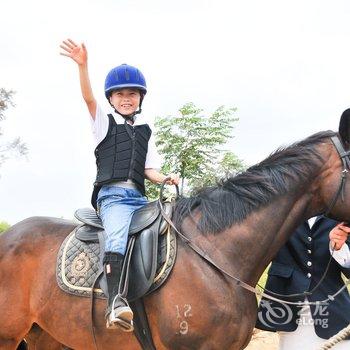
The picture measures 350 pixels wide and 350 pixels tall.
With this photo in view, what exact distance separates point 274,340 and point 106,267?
240 inches

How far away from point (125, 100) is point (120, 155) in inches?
19.8

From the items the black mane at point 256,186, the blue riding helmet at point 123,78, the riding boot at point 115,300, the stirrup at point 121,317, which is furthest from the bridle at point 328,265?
the blue riding helmet at point 123,78

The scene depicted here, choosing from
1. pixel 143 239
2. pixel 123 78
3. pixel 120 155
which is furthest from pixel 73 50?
pixel 143 239

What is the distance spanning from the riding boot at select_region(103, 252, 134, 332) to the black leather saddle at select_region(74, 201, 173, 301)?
0.10m

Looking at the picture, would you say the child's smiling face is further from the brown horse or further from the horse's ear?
the horse's ear

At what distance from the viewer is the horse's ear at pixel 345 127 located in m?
3.30

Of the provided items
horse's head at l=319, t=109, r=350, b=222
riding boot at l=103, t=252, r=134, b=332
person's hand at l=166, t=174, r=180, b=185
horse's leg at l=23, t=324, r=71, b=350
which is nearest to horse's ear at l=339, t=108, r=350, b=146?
horse's head at l=319, t=109, r=350, b=222

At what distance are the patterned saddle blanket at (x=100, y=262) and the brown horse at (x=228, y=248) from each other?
0.07 m

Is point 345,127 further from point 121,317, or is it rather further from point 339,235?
point 121,317

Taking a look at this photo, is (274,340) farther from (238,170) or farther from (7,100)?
(7,100)

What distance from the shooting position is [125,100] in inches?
157

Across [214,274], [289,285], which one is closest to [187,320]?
[214,274]

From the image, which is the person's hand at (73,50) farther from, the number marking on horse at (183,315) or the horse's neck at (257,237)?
the number marking on horse at (183,315)

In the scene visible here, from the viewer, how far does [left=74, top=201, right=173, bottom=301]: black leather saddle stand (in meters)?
3.28
